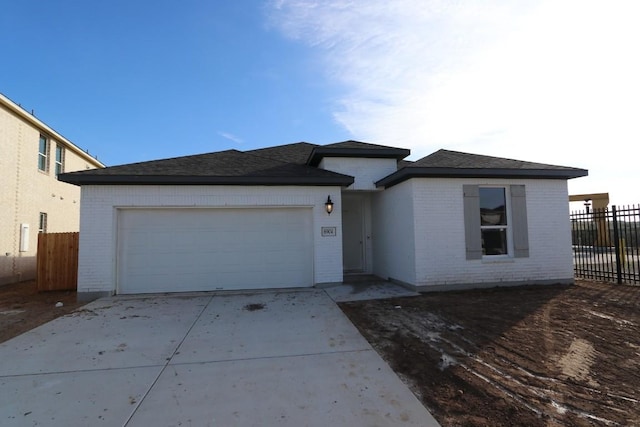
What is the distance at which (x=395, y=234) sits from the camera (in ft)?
29.2

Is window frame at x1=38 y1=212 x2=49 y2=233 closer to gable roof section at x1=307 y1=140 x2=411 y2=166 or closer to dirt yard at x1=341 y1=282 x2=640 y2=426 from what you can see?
gable roof section at x1=307 y1=140 x2=411 y2=166

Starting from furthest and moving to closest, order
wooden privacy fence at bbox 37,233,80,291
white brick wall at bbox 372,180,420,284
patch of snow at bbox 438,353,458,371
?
1. wooden privacy fence at bbox 37,233,80,291
2. white brick wall at bbox 372,180,420,284
3. patch of snow at bbox 438,353,458,371

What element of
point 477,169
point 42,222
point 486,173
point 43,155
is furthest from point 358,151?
point 42,222

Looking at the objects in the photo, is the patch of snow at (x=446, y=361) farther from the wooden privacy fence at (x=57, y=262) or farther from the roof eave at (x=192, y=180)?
the wooden privacy fence at (x=57, y=262)

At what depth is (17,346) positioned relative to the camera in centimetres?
463

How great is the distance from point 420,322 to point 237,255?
5.00 m

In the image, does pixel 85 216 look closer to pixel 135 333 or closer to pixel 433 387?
pixel 135 333

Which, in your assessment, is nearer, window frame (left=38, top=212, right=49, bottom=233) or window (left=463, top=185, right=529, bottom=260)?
window (left=463, top=185, right=529, bottom=260)

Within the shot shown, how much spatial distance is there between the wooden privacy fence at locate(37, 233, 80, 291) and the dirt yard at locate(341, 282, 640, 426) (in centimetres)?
816

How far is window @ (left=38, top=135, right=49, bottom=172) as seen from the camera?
12312 millimetres

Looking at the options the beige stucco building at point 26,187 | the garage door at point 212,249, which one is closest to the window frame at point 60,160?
the beige stucco building at point 26,187

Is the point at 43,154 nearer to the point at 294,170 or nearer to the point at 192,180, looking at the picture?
the point at 192,180

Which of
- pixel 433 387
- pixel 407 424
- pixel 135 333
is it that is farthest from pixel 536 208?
pixel 135 333

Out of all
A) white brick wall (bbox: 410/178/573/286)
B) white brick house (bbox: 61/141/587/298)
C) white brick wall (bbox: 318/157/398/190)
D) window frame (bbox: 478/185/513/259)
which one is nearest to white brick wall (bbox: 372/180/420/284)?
white brick house (bbox: 61/141/587/298)
